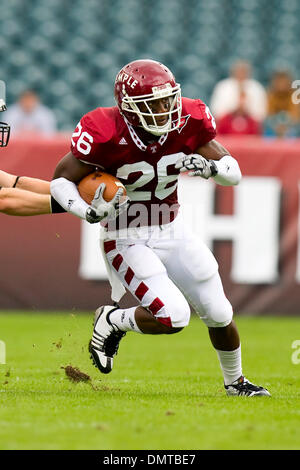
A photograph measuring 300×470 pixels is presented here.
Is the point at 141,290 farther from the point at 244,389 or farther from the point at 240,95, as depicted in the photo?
the point at 240,95

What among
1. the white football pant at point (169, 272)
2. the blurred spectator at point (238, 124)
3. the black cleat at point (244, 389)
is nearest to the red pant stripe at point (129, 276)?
the white football pant at point (169, 272)

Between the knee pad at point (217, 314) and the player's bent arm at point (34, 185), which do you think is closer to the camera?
the knee pad at point (217, 314)

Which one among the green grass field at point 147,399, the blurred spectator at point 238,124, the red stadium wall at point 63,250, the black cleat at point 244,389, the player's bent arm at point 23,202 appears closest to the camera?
the green grass field at point 147,399

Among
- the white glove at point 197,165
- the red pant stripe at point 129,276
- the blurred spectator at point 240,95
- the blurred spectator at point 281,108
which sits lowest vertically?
the red pant stripe at point 129,276

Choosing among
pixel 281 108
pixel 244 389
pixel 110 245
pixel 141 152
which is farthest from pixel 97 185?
pixel 281 108

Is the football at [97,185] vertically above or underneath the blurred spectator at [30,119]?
underneath

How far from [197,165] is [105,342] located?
1116 millimetres

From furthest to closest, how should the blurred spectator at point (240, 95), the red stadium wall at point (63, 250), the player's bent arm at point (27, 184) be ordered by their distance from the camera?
the blurred spectator at point (240, 95) → the red stadium wall at point (63, 250) → the player's bent arm at point (27, 184)

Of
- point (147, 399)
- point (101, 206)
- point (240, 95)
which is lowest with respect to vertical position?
point (147, 399)

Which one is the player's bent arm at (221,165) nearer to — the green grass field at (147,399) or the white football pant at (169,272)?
the white football pant at (169,272)

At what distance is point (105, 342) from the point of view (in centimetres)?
480

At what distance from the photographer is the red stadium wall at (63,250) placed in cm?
836

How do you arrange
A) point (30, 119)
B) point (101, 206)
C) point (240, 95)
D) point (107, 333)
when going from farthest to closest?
point (30, 119) → point (240, 95) → point (107, 333) → point (101, 206)
